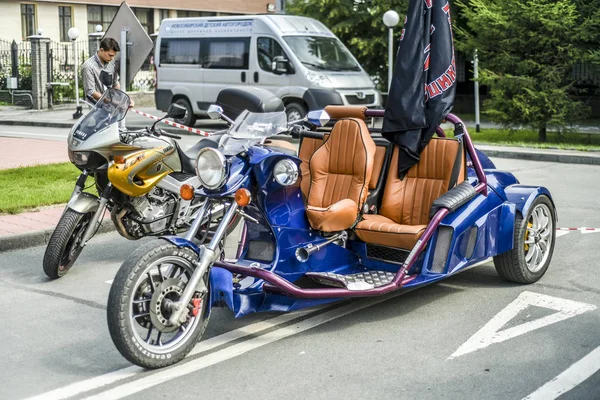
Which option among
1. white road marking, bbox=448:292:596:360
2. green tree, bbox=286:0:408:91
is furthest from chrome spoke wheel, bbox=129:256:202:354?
green tree, bbox=286:0:408:91

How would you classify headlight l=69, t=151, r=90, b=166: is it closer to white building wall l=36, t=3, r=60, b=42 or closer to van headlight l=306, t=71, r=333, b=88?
van headlight l=306, t=71, r=333, b=88

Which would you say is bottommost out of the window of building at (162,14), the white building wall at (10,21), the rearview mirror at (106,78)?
the rearview mirror at (106,78)

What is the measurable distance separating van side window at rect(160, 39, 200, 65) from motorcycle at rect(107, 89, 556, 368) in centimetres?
1553

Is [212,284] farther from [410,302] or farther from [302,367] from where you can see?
[410,302]

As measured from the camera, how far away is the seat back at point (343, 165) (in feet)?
20.7

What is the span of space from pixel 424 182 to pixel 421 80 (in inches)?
28.6

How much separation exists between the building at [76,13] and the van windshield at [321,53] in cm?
2227

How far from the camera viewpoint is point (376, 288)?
570 cm

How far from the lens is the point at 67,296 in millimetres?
6688

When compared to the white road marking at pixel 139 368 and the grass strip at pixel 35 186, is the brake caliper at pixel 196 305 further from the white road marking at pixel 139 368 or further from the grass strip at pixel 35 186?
the grass strip at pixel 35 186

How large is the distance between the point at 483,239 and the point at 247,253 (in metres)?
1.68

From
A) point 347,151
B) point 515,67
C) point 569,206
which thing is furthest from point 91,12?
point 347,151

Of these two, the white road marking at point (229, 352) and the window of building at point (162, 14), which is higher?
the window of building at point (162, 14)

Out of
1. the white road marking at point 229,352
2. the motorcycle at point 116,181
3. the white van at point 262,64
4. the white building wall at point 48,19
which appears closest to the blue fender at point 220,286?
the white road marking at point 229,352
